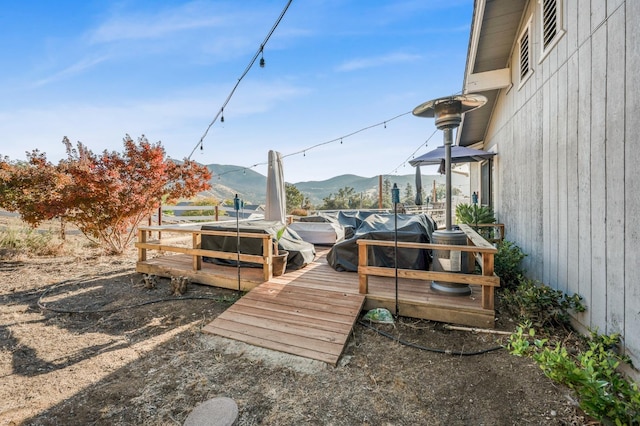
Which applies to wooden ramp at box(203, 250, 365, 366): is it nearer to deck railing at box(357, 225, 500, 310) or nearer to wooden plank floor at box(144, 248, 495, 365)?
wooden plank floor at box(144, 248, 495, 365)

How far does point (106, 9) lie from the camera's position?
17.6ft

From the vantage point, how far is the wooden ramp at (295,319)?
116 inches

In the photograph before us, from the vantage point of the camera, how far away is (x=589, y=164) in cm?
267

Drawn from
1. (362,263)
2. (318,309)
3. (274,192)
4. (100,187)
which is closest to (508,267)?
(362,263)

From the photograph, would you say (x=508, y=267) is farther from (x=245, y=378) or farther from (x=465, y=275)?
(x=245, y=378)

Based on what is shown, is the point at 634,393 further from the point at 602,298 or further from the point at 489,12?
the point at 489,12

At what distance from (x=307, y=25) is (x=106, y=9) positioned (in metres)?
3.91

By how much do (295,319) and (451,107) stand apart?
320 cm

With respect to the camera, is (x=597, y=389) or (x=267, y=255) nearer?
(x=597, y=389)

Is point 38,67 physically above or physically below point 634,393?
above

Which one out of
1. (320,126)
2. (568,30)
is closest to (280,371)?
(568,30)

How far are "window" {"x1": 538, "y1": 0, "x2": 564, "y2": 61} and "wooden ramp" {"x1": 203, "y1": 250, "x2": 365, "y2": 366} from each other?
157 inches

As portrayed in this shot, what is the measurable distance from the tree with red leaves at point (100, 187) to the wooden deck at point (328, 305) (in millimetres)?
4000

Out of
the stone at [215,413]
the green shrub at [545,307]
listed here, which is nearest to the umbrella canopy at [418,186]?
the green shrub at [545,307]
